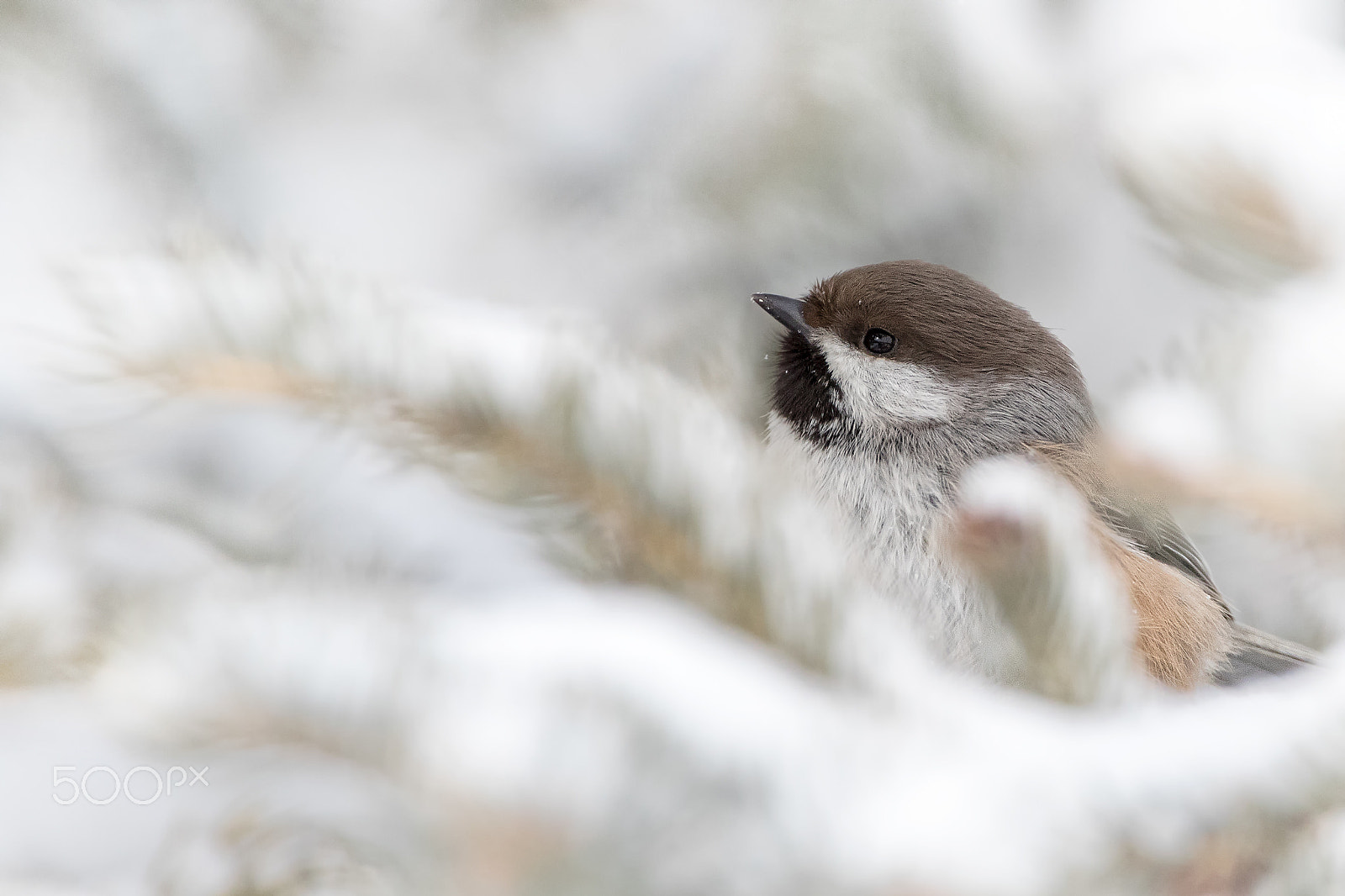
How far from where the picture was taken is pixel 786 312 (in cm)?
202

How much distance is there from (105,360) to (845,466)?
1.37 metres

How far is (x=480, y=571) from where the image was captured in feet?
5.26

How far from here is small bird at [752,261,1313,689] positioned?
180 cm

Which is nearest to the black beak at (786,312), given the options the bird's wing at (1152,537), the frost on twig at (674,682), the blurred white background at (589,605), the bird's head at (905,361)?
the bird's head at (905,361)

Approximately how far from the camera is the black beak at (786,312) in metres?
2.02

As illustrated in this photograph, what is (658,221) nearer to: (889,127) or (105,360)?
(889,127)

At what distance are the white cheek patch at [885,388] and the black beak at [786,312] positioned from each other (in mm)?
47

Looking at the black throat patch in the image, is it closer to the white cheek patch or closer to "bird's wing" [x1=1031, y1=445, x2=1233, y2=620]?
the white cheek patch

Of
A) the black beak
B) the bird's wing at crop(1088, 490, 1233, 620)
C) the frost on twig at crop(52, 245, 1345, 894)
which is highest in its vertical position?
the black beak

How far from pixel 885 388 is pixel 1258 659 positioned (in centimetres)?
81

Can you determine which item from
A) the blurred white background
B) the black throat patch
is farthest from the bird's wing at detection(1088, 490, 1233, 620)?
the black throat patch

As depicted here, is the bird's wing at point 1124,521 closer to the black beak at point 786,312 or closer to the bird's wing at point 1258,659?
the bird's wing at point 1258,659

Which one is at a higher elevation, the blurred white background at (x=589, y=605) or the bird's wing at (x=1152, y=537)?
the bird's wing at (x=1152, y=537)

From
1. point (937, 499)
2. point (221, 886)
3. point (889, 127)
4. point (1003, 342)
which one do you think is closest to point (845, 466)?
point (937, 499)
